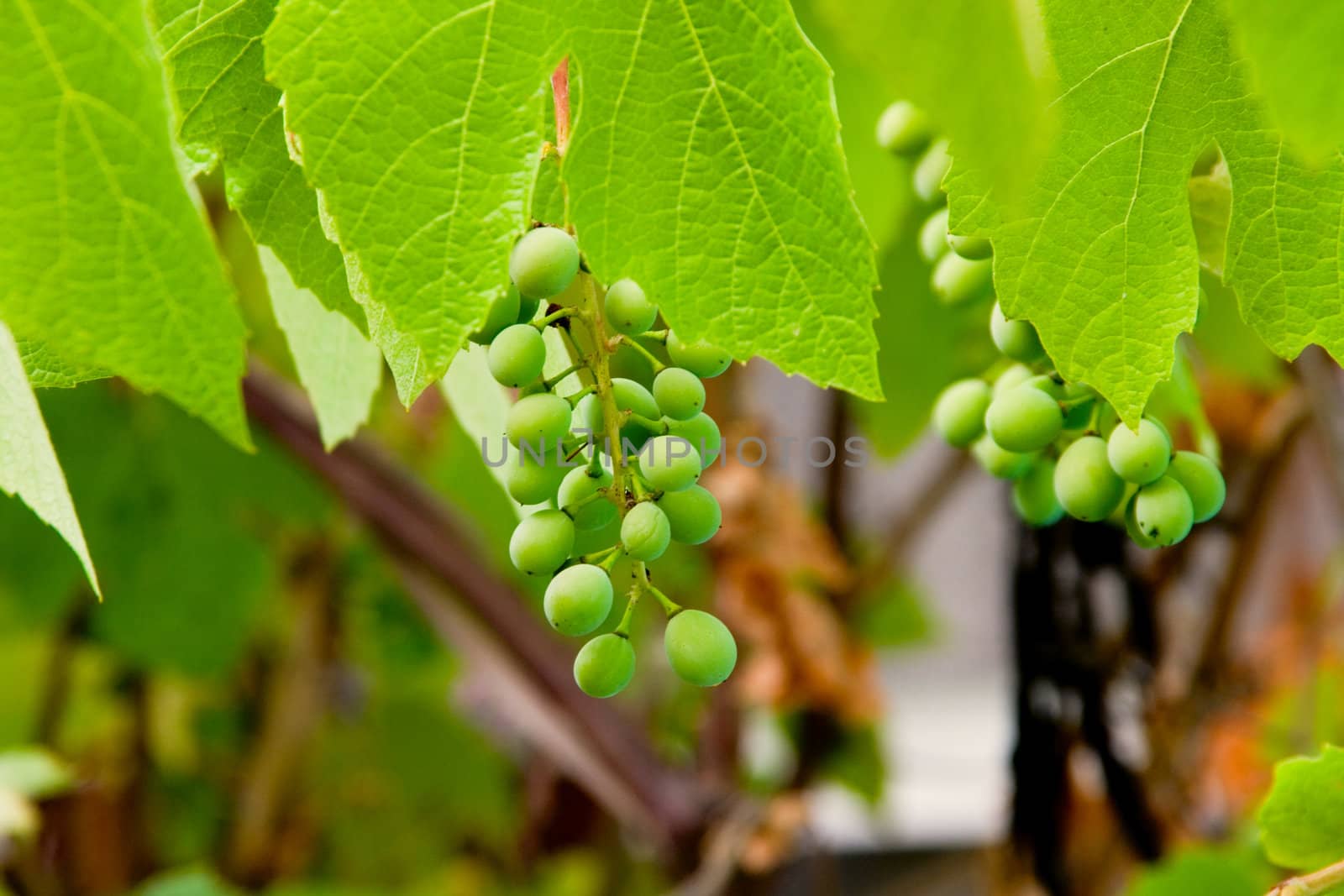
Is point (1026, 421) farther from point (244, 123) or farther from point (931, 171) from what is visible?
point (244, 123)

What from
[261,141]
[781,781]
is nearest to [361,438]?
[781,781]

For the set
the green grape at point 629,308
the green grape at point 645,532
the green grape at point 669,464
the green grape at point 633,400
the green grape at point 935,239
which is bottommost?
the green grape at point 935,239

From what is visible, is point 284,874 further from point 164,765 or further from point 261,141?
point 261,141

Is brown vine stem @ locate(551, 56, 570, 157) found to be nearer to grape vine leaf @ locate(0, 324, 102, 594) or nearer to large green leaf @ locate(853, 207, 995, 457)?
grape vine leaf @ locate(0, 324, 102, 594)

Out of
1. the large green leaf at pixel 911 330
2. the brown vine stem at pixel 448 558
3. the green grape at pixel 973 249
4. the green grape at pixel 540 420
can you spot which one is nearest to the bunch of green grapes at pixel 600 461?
the green grape at pixel 540 420

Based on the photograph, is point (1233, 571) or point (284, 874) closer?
point (1233, 571)

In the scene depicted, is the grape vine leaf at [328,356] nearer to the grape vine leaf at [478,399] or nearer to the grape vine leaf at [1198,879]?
the grape vine leaf at [478,399]

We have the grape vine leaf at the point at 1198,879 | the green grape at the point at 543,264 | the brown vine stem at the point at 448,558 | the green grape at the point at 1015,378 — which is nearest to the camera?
the green grape at the point at 543,264

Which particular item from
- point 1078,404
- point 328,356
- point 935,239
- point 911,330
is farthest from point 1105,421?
point 911,330
